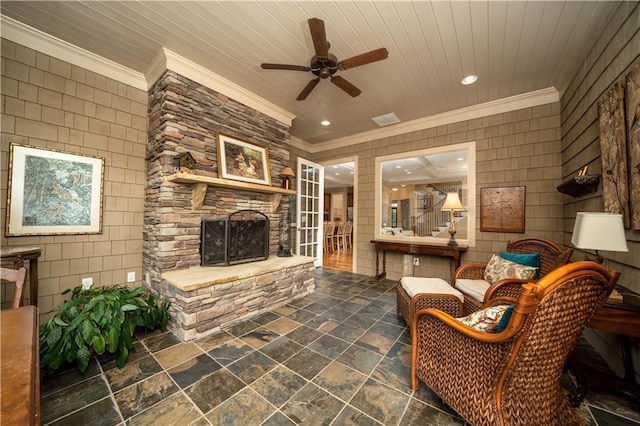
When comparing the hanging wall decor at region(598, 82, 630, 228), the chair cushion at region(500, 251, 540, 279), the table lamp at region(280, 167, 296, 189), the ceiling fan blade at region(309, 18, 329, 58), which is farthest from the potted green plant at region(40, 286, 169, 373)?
the hanging wall decor at region(598, 82, 630, 228)

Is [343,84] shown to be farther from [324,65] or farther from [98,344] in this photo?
[98,344]

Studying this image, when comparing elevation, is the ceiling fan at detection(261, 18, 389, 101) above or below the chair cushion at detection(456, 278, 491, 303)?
above

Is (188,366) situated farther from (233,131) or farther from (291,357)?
(233,131)

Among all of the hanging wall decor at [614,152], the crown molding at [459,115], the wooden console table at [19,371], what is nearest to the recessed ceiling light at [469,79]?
the crown molding at [459,115]

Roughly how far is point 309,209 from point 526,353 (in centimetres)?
412

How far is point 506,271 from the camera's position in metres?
2.44

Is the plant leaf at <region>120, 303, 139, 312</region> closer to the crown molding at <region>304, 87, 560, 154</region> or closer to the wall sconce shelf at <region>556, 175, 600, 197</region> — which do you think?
the crown molding at <region>304, 87, 560, 154</region>

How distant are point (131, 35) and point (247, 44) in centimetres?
111

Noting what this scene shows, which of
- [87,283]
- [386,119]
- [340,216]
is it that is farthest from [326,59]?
[340,216]

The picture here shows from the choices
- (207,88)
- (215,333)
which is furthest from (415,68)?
(215,333)

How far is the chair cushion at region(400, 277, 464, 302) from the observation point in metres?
2.27

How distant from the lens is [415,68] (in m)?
2.68

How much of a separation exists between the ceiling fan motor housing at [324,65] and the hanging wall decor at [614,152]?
7.17 ft

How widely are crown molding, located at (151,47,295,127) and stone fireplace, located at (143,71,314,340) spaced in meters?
0.07
